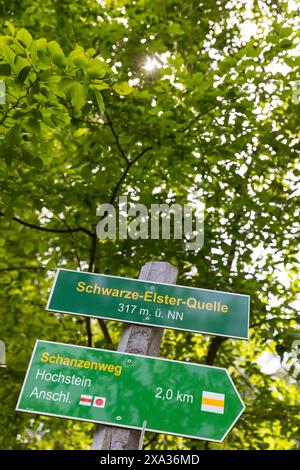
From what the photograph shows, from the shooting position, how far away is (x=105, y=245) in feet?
15.3

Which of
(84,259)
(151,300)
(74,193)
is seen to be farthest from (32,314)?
(151,300)

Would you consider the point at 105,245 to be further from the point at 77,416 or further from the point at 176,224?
the point at 77,416

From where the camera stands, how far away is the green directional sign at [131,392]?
6.49 ft

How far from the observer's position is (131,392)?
2.02 metres

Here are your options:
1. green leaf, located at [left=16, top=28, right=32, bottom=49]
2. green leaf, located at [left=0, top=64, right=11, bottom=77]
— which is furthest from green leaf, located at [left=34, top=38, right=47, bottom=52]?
green leaf, located at [left=0, top=64, right=11, bottom=77]

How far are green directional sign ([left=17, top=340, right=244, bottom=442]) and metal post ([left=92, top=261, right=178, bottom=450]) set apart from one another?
8cm

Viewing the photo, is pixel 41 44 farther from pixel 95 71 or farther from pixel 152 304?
pixel 152 304

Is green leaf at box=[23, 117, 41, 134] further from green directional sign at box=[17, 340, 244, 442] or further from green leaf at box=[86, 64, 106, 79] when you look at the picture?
green directional sign at box=[17, 340, 244, 442]

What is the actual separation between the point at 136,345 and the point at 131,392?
253mm

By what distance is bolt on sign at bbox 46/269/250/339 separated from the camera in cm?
221

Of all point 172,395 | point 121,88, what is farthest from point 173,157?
point 172,395

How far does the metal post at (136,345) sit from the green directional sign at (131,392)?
3.0 inches
